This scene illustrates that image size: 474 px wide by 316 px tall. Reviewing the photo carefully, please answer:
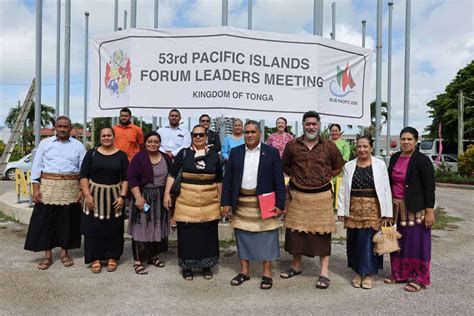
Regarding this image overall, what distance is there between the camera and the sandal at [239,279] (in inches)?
167

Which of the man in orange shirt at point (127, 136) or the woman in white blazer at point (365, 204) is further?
the man in orange shirt at point (127, 136)

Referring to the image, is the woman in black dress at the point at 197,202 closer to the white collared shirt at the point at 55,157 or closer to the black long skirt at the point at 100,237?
the black long skirt at the point at 100,237

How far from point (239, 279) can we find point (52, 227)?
7.47 ft

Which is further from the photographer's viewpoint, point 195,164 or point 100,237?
point 100,237

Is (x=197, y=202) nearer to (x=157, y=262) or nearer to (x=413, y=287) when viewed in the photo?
(x=157, y=262)

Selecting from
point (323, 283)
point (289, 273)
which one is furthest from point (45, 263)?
point (323, 283)

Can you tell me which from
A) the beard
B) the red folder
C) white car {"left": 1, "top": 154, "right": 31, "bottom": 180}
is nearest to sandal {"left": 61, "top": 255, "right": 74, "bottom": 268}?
the red folder

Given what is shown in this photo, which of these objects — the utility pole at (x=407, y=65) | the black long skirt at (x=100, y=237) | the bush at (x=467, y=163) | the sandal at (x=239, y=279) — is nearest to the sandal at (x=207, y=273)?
the sandal at (x=239, y=279)

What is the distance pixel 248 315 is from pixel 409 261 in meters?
1.86

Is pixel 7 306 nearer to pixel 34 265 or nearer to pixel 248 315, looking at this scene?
pixel 34 265

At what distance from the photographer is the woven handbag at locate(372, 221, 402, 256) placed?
411 cm

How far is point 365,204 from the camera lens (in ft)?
13.8

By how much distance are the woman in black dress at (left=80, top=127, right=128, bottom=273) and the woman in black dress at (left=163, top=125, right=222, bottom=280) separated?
1.96ft

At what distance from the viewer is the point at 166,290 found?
4.09m
